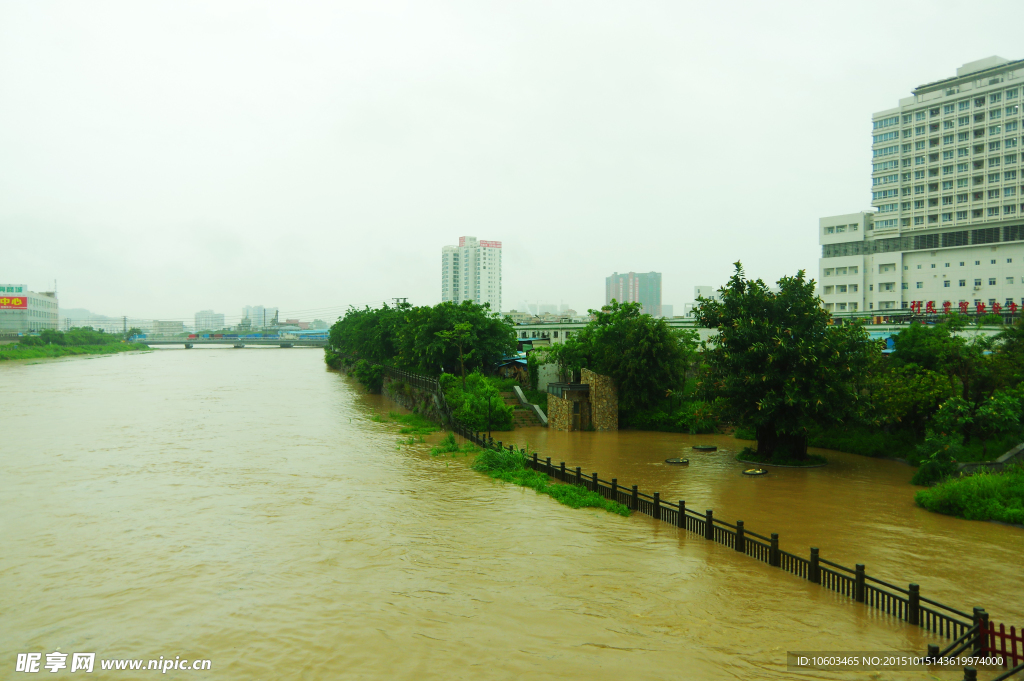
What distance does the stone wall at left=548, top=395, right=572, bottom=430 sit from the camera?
33.9 m

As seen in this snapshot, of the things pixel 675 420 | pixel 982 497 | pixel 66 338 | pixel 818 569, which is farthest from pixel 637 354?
pixel 66 338

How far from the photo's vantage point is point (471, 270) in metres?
168

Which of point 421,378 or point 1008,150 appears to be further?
point 1008,150

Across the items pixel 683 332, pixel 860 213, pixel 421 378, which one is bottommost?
pixel 421 378

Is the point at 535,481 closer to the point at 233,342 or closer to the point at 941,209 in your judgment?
the point at 941,209

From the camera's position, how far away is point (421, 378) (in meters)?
42.5

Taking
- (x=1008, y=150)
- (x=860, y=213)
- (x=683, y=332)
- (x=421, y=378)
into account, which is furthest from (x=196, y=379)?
(x=1008, y=150)

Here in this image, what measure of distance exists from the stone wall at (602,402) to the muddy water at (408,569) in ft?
21.0

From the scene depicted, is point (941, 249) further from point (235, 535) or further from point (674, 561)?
point (235, 535)

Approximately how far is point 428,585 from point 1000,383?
22926 mm

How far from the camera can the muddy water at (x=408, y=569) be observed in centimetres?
1036

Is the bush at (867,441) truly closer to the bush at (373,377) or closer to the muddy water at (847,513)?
the muddy water at (847,513)

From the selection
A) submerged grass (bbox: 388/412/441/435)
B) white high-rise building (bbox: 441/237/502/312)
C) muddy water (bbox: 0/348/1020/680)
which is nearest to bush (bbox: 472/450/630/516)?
muddy water (bbox: 0/348/1020/680)

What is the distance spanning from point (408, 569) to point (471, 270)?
155711 millimetres
